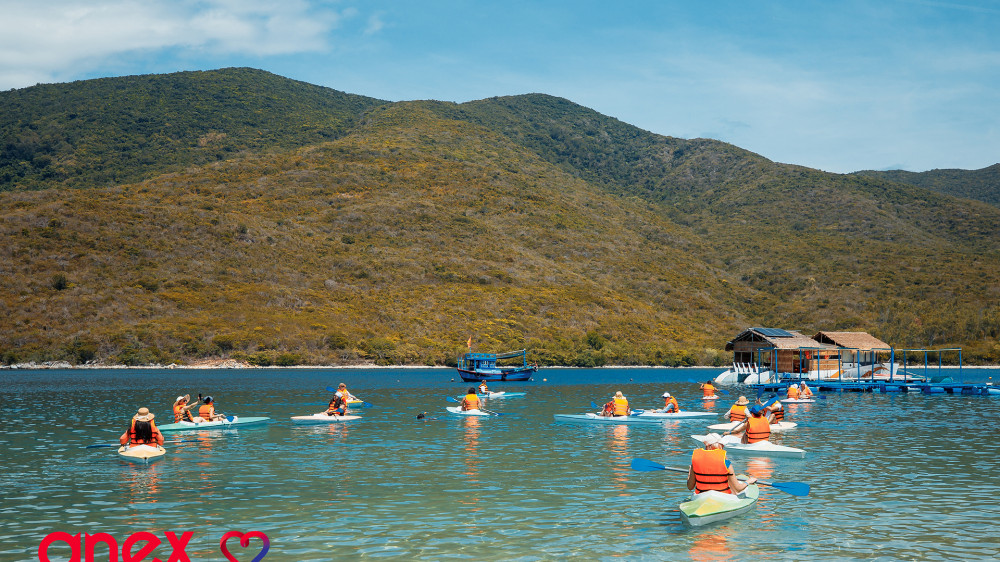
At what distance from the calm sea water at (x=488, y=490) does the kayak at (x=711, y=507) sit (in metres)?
0.27

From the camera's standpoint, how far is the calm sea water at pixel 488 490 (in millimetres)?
15602

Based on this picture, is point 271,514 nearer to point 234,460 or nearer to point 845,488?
point 234,460

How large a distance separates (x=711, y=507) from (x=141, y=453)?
18.2 m

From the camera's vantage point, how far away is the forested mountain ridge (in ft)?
335

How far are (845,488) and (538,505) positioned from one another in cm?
877

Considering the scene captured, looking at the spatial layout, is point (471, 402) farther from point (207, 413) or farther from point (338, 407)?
point (207, 413)

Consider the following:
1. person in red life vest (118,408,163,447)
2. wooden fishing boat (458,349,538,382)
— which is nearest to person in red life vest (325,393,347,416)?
person in red life vest (118,408,163,447)

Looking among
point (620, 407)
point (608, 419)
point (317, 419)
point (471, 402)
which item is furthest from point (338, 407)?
point (620, 407)

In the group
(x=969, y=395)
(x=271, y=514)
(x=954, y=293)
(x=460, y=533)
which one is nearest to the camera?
(x=460, y=533)

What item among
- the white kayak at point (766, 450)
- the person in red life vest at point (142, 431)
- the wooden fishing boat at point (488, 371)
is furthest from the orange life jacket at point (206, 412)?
the wooden fishing boat at point (488, 371)

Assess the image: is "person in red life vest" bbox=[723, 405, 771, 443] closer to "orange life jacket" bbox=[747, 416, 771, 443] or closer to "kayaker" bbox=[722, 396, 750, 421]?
"orange life jacket" bbox=[747, 416, 771, 443]

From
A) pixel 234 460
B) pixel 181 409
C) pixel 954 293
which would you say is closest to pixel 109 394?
pixel 181 409

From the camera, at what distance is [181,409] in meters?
34.2

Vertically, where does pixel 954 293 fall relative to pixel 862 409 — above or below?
above
